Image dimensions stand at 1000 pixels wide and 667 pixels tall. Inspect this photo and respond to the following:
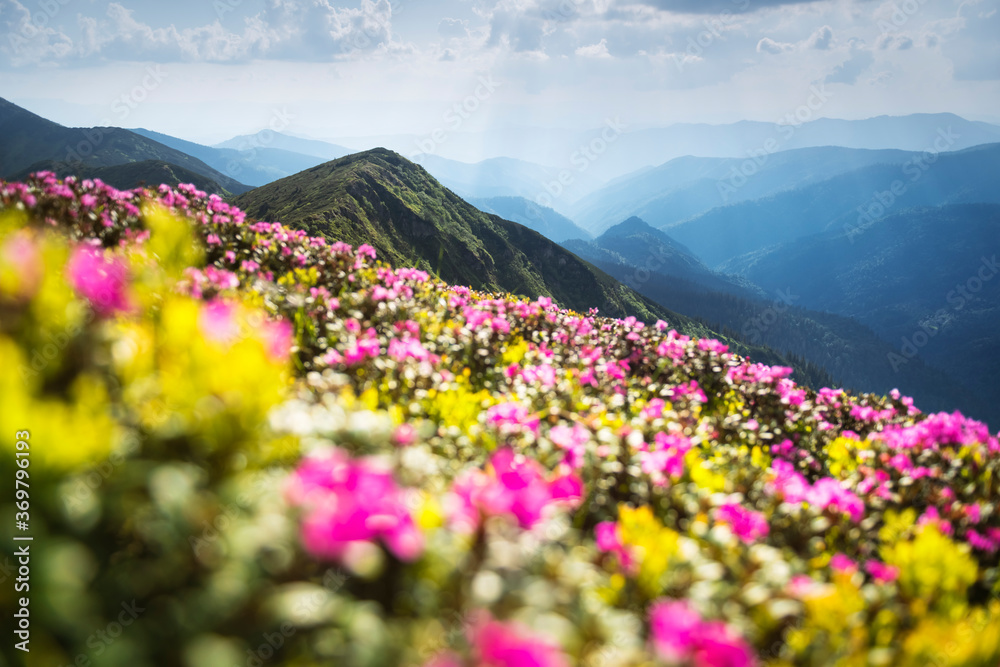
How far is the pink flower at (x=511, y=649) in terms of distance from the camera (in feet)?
4.86

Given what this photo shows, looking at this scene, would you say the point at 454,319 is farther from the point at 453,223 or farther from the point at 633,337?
the point at 453,223

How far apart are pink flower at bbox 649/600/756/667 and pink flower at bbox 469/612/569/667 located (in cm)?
55

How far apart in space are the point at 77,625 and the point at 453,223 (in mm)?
167098

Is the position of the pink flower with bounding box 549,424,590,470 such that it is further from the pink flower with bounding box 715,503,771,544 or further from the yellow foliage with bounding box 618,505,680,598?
the pink flower with bounding box 715,503,771,544

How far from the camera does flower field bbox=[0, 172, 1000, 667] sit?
166 cm

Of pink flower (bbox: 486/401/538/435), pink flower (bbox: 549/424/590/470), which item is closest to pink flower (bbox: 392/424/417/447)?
pink flower (bbox: 486/401/538/435)

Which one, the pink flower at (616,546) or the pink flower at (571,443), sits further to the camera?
the pink flower at (571,443)

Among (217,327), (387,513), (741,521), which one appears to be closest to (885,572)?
(741,521)

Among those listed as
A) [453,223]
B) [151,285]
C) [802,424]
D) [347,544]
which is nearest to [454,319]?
[151,285]

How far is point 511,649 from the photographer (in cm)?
149

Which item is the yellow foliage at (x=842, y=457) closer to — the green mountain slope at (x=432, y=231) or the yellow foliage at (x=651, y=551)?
the yellow foliage at (x=651, y=551)

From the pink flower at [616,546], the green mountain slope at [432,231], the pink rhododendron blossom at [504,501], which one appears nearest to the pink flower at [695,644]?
the pink rhododendron blossom at [504,501]

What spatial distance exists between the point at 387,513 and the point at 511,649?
62 centimetres

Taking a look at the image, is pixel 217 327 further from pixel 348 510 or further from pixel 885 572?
pixel 885 572
